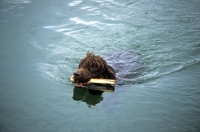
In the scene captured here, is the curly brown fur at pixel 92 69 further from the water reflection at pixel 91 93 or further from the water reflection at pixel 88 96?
the water reflection at pixel 88 96

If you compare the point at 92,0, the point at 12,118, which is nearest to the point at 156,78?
the point at 12,118

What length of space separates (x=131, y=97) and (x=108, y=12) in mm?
7216

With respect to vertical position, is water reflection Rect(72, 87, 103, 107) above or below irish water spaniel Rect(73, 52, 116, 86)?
below

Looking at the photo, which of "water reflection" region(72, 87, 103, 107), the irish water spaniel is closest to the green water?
"water reflection" region(72, 87, 103, 107)

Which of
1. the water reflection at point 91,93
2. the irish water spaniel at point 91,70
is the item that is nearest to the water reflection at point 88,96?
the water reflection at point 91,93

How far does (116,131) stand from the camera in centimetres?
613

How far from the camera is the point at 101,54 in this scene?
9711 mm

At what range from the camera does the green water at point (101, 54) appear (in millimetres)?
6473

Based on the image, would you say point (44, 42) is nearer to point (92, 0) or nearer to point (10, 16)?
point (10, 16)

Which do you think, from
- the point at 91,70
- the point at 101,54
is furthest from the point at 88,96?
the point at 101,54

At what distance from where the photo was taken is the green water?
6473 mm

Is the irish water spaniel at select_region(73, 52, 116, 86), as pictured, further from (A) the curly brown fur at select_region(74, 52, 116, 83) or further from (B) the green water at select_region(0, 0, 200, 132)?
(B) the green water at select_region(0, 0, 200, 132)

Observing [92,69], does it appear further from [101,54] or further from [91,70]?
[101,54]

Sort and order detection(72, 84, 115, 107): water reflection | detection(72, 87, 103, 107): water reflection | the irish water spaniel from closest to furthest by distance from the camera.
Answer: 1. the irish water spaniel
2. detection(72, 84, 115, 107): water reflection
3. detection(72, 87, 103, 107): water reflection
